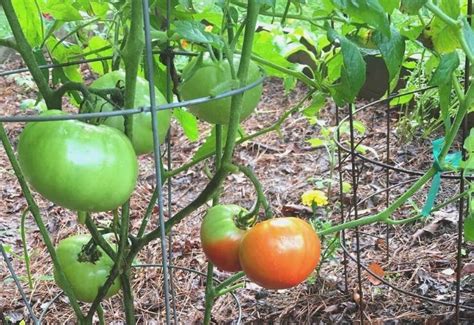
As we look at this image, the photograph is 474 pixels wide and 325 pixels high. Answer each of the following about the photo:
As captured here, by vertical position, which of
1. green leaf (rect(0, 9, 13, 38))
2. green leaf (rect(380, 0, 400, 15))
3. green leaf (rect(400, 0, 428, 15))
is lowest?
green leaf (rect(0, 9, 13, 38))

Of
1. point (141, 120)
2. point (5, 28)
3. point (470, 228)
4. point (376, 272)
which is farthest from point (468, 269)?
point (5, 28)

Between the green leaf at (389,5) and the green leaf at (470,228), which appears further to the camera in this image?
the green leaf at (470,228)

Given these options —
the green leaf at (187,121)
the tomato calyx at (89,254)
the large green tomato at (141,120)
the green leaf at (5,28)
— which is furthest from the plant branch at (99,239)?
the green leaf at (5,28)

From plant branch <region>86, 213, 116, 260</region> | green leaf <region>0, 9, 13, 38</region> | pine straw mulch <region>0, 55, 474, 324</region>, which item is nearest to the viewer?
plant branch <region>86, 213, 116, 260</region>

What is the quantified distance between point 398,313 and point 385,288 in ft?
0.37

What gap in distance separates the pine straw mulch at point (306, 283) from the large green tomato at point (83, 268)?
0.38 metres

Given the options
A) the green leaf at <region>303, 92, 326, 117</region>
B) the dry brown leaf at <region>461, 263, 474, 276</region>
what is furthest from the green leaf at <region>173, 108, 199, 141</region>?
the dry brown leaf at <region>461, 263, 474, 276</region>

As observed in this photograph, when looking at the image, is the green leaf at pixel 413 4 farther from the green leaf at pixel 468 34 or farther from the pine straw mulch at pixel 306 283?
the pine straw mulch at pixel 306 283

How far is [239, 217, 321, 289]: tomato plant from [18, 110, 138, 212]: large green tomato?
0.53 feet

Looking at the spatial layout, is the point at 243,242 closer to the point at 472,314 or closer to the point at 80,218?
the point at 80,218

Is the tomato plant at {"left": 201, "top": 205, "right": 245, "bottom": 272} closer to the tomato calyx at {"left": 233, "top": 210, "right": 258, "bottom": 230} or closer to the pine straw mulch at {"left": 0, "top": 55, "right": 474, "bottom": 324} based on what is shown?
the tomato calyx at {"left": 233, "top": 210, "right": 258, "bottom": 230}

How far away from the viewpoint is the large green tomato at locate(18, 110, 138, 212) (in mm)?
580

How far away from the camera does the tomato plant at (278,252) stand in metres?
0.68

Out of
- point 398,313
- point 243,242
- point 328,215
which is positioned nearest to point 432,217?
point 328,215
